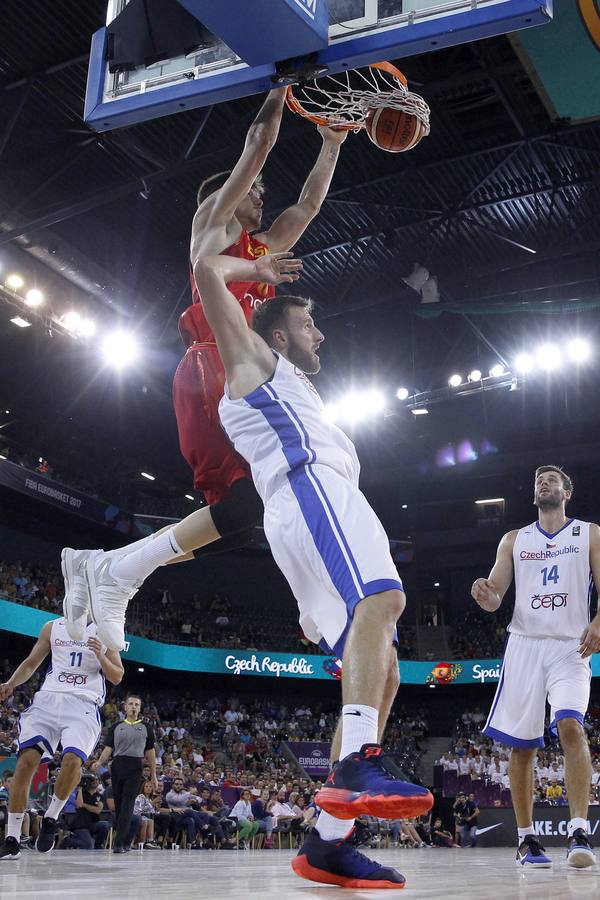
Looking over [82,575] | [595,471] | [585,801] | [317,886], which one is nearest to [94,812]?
[82,575]

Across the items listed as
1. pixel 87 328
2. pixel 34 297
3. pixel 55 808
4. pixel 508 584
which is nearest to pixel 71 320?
pixel 87 328

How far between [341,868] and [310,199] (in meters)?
3.30

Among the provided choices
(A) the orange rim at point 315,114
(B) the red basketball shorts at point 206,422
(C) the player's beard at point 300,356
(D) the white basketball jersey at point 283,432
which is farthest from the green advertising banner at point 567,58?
(D) the white basketball jersey at point 283,432

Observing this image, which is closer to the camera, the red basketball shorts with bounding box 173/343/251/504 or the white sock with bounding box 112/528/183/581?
the red basketball shorts with bounding box 173/343/251/504

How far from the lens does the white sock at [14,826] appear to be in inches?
225

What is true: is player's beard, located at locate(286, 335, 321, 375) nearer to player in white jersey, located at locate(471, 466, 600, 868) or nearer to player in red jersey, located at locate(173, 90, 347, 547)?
player in red jersey, located at locate(173, 90, 347, 547)

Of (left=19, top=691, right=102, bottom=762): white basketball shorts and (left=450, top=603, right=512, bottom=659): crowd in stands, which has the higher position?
(left=450, top=603, right=512, bottom=659): crowd in stands

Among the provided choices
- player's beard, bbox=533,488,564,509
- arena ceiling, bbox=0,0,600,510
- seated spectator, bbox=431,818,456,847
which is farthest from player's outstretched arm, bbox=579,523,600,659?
seated spectator, bbox=431,818,456,847

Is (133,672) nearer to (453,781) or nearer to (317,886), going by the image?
(453,781)

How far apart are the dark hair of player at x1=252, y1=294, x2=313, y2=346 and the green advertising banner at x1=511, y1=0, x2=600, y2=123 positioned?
256 inches

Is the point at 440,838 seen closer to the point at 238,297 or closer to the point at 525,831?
the point at 525,831

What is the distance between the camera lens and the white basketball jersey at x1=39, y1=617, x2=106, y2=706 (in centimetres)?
703

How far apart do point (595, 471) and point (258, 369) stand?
26.7m

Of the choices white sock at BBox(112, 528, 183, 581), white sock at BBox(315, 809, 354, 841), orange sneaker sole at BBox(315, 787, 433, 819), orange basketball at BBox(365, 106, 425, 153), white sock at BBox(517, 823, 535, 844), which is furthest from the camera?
orange basketball at BBox(365, 106, 425, 153)
